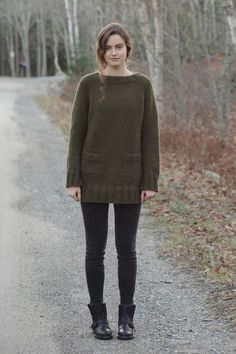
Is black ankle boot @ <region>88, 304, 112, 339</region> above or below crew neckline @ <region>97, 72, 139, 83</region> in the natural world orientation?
below

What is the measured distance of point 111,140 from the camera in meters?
4.49

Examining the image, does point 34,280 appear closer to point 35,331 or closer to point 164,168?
point 35,331

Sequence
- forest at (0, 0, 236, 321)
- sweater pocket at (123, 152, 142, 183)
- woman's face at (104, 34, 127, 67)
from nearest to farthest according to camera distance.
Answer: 1. woman's face at (104, 34, 127, 67)
2. sweater pocket at (123, 152, 142, 183)
3. forest at (0, 0, 236, 321)

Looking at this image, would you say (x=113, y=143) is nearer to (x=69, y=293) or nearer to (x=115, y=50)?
(x=115, y=50)

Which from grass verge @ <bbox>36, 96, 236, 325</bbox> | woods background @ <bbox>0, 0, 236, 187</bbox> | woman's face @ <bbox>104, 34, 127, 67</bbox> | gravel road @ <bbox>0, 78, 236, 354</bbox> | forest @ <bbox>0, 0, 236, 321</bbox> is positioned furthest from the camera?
woods background @ <bbox>0, 0, 236, 187</bbox>

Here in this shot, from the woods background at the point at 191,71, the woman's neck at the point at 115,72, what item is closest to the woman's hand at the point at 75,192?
the woman's neck at the point at 115,72

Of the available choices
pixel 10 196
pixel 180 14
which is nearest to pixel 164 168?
pixel 10 196

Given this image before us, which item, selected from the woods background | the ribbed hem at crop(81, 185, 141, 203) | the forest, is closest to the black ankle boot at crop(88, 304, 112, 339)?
the ribbed hem at crop(81, 185, 141, 203)

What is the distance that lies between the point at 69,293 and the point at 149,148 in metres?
1.83

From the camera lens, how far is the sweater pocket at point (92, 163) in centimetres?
451

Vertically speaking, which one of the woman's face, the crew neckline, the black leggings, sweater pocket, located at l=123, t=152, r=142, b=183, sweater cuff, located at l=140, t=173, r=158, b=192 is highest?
the woman's face

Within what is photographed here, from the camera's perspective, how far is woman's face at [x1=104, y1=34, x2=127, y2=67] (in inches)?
174

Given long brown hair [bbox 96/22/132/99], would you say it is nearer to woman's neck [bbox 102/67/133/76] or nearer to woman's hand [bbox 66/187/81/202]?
woman's neck [bbox 102/67/133/76]

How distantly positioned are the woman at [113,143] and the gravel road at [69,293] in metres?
0.70
